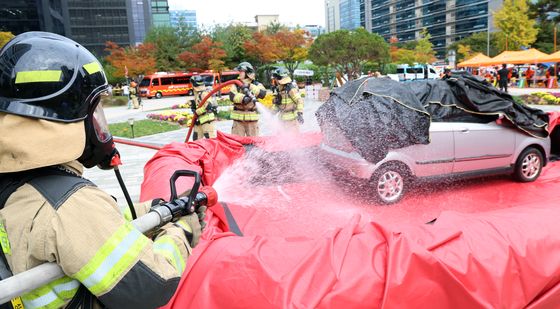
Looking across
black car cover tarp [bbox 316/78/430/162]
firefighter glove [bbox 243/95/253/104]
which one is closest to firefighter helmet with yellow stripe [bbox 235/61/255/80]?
firefighter glove [bbox 243/95/253/104]

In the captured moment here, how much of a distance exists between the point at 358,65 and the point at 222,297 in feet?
106

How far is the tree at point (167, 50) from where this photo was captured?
4547 centimetres

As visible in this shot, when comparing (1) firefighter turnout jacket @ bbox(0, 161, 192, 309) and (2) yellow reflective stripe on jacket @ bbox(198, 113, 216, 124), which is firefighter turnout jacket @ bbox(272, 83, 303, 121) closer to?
(2) yellow reflective stripe on jacket @ bbox(198, 113, 216, 124)

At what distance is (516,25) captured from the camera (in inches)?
1618

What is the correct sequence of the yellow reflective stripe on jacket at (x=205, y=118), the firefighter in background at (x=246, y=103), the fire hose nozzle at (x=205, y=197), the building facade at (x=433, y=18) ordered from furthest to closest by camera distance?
the building facade at (x=433, y=18), the yellow reflective stripe on jacket at (x=205, y=118), the firefighter in background at (x=246, y=103), the fire hose nozzle at (x=205, y=197)

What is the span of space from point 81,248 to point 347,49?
3200 centimetres

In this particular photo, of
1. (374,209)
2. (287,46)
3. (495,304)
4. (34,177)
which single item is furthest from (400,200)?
(287,46)

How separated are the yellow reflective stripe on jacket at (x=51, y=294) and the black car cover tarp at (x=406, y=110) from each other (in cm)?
406

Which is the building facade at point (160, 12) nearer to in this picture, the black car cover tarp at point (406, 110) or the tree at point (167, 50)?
the tree at point (167, 50)

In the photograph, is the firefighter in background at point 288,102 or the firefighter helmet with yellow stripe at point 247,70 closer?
the firefighter helmet with yellow stripe at point 247,70

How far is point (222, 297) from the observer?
1900mm

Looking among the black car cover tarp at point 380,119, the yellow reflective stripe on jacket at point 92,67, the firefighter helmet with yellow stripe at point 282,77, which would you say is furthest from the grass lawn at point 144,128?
the yellow reflective stripe on jacket at point 92,67

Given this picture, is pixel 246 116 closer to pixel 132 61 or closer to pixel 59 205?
pixel 59 205

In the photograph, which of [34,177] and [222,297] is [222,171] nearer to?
[222,297]
